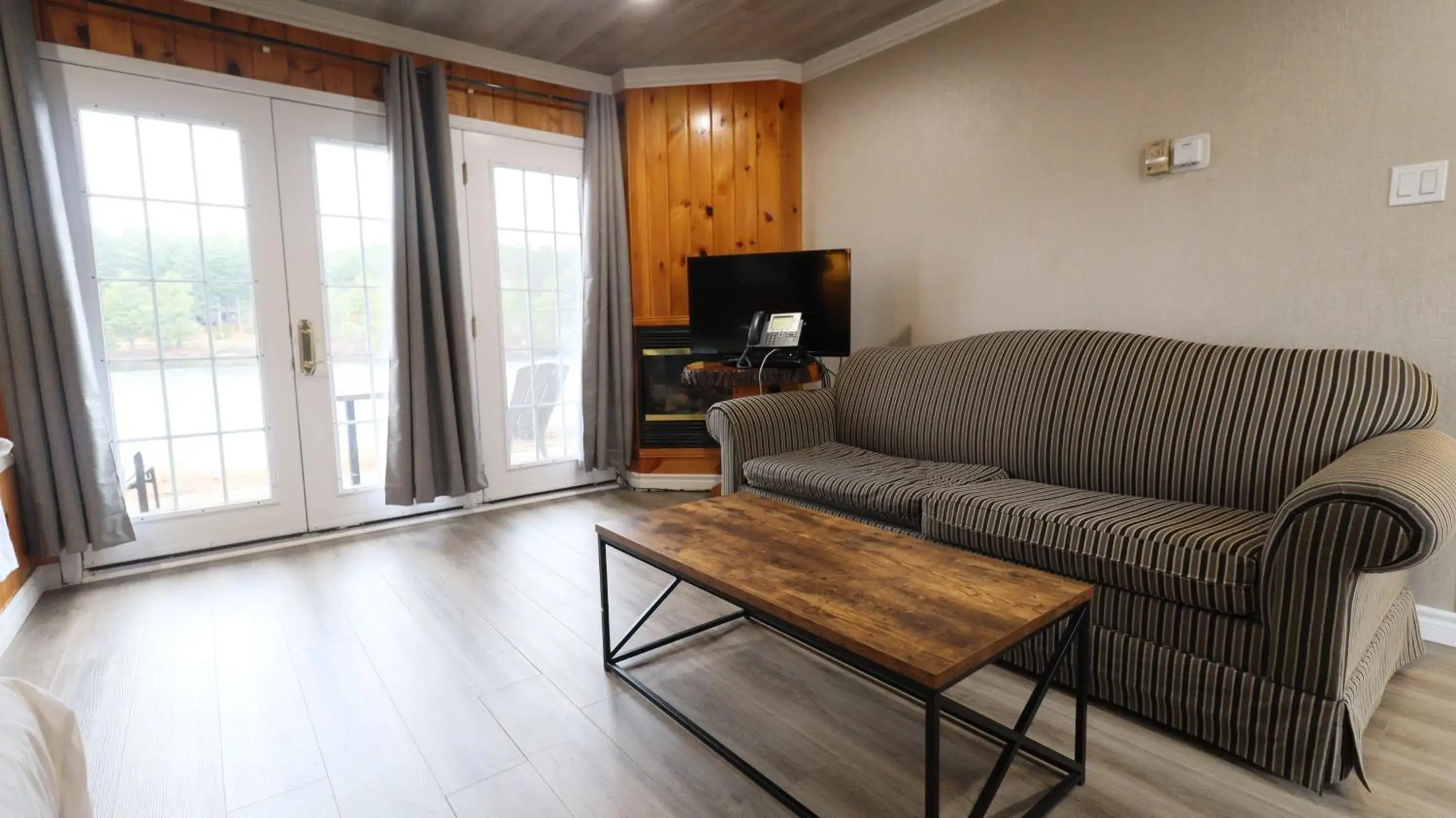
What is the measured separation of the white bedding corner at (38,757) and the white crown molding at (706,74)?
3.93m

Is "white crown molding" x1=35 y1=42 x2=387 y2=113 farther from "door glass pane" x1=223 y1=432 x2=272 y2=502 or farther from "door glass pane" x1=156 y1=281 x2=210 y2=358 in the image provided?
"door glass pane" x1=223 y1=432 x2=272 y2=502

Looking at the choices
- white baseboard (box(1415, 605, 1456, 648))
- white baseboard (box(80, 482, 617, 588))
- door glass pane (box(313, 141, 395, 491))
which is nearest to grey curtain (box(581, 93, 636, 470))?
white baseboard (box(80, 482, 617, 588))

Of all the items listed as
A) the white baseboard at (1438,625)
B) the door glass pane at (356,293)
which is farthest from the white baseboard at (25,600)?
the white baseboard at (1438,625)

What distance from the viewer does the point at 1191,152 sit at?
261 centimetres

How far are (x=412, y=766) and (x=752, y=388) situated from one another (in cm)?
260

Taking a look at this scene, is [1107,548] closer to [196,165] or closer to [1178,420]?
[1178,420]

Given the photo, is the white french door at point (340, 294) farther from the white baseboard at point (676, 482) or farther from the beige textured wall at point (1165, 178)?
the beige textured wall at point (1165, 178)

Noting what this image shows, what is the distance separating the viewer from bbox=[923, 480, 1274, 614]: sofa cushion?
166cm

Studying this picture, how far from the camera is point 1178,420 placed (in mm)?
2295

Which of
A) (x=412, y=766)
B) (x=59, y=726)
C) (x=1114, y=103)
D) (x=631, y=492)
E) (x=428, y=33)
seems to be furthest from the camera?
Result: (x=631, y=492)

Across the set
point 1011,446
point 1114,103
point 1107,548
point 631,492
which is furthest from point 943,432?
point 631,492

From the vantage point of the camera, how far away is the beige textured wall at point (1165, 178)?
7.16ft

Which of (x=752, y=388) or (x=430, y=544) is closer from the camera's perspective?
(x=430, y=544)

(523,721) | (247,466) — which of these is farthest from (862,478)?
(247,466)
